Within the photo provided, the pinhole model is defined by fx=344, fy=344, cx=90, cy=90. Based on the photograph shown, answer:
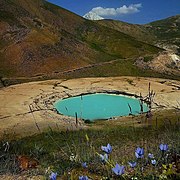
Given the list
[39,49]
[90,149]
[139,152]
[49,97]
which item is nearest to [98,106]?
[49,97]

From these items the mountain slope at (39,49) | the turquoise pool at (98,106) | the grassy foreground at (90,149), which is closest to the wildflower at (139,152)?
the grassy foreground at (90,149)

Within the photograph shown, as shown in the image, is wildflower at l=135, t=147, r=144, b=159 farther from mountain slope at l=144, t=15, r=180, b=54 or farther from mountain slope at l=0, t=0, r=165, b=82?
mountain slope at l=144, t=15, r=180, b=54

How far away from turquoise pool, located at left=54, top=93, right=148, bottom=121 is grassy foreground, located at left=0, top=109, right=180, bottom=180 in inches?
83.4

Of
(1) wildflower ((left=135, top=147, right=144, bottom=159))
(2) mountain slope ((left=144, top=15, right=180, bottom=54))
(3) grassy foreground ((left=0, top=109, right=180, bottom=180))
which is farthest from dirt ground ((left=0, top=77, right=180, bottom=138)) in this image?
(2) mountain slope ((left=144, top=15, right=180, bottom=54))

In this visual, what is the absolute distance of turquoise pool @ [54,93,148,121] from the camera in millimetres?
13328

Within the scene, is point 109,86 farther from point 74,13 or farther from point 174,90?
point 74,13

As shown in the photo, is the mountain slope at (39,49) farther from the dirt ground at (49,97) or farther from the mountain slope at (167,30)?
the mountain slope at (167,30)

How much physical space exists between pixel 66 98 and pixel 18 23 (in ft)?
40.6

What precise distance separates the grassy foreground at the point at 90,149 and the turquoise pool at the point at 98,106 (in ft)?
6.95

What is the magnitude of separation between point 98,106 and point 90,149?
874cm

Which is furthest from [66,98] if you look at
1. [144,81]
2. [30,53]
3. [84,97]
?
[30,53]

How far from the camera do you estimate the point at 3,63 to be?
2108cm

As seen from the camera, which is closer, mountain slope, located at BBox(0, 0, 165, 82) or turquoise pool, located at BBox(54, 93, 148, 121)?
turquoise pool, located at BBox(54, 93, 148, 121)

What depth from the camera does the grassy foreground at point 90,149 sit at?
11.5 ft
